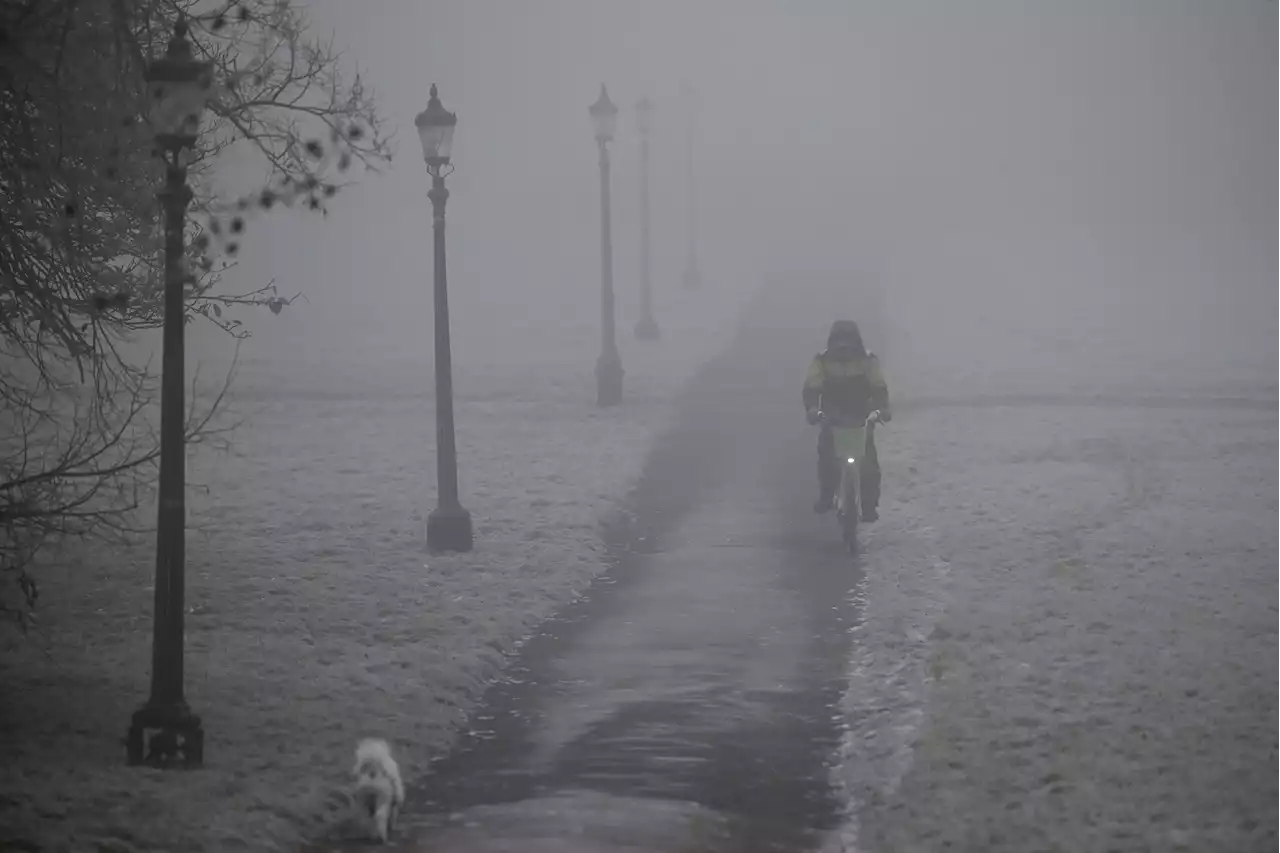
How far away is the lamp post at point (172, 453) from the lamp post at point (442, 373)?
18.7 feet

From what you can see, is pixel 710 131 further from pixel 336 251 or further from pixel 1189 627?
pixel 1189 627

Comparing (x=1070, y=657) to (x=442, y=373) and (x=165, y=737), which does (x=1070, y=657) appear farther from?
(x=442, y=373)

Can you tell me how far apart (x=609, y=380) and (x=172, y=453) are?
15.4 metres

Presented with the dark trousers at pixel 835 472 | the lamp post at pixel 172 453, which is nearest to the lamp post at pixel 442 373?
the dark trousers at pixel 835 472

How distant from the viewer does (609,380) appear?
24219mm

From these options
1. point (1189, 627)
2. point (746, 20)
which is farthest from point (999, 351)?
point (746, 20)

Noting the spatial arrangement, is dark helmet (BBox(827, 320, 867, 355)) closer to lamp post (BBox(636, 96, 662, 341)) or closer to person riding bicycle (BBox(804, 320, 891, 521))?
person riding bicycle (BBox(804, 320, 891, 521))

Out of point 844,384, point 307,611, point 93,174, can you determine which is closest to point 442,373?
point 307,611

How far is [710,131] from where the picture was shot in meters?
93.5

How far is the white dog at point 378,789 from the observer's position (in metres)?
8.37

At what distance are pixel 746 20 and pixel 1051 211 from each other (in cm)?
4165

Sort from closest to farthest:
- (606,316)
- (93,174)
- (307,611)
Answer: (93,174) < (307,611) < (606,316)

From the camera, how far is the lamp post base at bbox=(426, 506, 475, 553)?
15461 mm

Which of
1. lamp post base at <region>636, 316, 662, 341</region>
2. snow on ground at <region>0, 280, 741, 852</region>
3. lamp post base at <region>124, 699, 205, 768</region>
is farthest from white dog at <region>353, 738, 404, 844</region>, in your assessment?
lamp post base at <region>636, 316, 662, 341</region>
